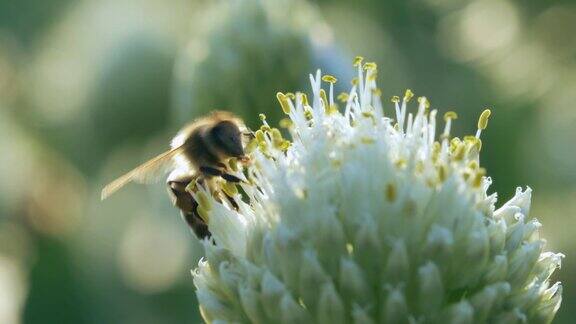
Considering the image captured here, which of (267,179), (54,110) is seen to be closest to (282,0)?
(267,179)

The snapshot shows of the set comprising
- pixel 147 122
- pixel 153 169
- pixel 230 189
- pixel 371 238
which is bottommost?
pixel 371 238

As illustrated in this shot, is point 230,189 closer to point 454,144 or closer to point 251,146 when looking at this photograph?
point 251,146

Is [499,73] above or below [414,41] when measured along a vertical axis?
below

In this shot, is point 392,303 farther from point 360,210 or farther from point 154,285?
point 154,285

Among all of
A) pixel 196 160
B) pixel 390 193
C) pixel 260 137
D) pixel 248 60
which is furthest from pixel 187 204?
pixel 248 60

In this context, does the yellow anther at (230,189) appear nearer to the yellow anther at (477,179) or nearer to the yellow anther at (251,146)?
the yellow anther at (251,146)

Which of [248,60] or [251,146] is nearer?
[251,146]

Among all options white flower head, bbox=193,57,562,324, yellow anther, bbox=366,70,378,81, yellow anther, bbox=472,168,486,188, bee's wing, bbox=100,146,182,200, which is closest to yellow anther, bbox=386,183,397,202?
white flower head, bbox=193,57,562,324
